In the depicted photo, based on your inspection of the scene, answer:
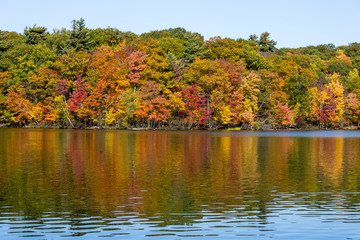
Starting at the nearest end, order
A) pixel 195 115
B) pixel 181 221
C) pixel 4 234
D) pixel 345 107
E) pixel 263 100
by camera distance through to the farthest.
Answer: pixel 4 234
pixel 181 221
pixel 195 115
pixel 263 100
pixel 345 107

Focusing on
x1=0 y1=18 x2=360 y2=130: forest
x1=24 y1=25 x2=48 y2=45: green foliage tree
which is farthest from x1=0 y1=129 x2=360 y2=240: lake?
x1=24 y1=25 x2=48 y2=45: green foliage tree

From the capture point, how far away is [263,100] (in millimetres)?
91500

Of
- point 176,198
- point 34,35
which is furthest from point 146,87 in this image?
point 176,198

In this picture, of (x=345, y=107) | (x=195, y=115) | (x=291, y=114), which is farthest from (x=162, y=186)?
(x=345, y=107)

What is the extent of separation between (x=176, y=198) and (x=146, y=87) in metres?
63.9

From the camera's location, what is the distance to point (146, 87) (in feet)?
270

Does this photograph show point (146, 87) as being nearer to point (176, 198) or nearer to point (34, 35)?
point (34, 35)

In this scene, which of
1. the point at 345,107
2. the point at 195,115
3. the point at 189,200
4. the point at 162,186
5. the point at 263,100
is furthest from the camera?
the point at 345,107

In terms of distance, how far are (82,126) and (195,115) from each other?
72.8 ft

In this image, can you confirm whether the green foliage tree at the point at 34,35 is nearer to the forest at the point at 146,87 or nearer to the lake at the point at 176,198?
the forest at the point at 146,87

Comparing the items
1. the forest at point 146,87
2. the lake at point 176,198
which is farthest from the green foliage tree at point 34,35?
the lake at point 176,198

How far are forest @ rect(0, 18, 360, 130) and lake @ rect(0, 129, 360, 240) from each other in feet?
167

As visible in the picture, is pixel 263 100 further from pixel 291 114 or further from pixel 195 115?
pixel 195 115

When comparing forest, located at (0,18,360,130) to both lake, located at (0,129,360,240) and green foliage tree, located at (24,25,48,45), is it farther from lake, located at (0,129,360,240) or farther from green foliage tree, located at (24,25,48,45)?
lake, located at (0,129,360,240)
